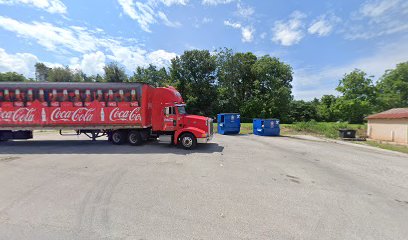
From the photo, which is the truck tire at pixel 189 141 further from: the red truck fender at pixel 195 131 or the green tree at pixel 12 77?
the green tree at pixel 12 77

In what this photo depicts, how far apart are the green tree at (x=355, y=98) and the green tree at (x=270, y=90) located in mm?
12997

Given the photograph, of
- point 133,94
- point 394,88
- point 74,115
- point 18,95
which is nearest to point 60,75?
point 18,95

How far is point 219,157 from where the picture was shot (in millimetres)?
9117

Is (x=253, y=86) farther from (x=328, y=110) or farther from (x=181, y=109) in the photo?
(x=181, y=109)

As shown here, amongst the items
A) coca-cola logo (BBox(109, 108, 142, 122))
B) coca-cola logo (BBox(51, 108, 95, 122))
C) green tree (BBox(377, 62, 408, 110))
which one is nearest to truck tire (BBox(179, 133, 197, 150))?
coca-cola logo (BBox(109, 108, 142, 122))

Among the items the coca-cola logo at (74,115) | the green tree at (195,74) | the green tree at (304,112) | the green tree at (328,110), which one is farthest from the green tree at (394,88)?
the coca-cola logo at (74,115)

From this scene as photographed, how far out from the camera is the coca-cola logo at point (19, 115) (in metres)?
11.1

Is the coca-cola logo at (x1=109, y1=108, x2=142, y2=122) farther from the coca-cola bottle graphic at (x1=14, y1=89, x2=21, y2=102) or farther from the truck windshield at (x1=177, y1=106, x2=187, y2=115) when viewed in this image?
the coca-cola bottle graphic at (x1=14, y1=89, x2=21, y2=102)

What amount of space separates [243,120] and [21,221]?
40.1 metres

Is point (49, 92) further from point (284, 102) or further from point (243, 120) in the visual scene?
point (284, 102)

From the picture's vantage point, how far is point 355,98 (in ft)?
150

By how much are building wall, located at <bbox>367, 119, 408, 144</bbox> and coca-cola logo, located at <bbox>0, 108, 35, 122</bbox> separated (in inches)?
1270

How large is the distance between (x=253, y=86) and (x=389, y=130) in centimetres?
2762

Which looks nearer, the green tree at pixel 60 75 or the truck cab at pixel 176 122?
the truck cab at pixel 176 122
